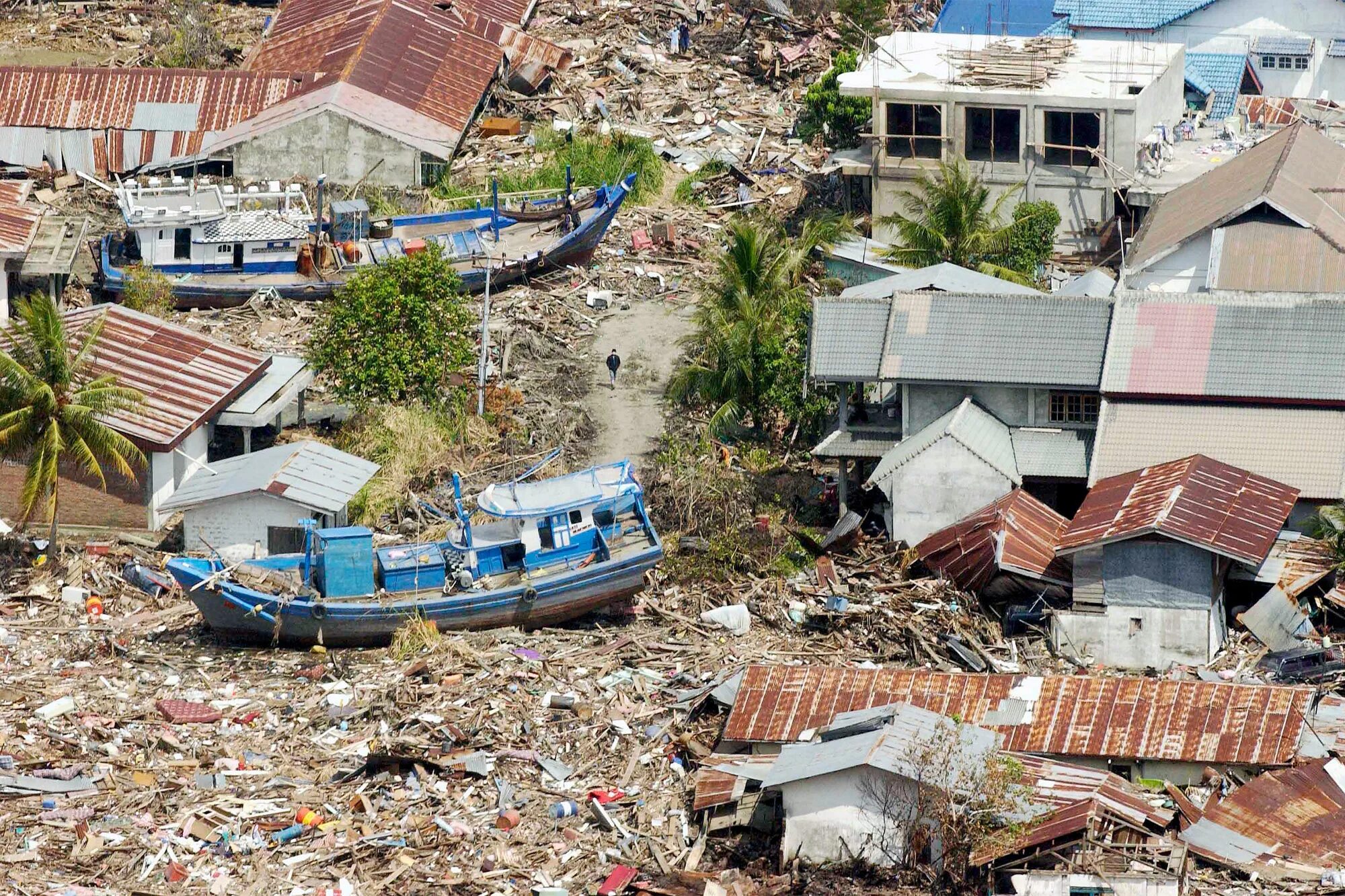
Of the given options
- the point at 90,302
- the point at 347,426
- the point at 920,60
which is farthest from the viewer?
the point at 920,60

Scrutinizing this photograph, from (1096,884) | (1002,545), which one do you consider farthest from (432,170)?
(1096,884)

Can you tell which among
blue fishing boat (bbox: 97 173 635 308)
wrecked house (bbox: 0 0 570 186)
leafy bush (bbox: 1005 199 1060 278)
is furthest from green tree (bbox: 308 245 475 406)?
leafy bush (bbox: 1005 199 1060 278)

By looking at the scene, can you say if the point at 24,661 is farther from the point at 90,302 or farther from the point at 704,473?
the point at 90,302

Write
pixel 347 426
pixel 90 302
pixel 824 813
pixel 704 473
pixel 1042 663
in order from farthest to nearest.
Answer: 1. pixel 90 302
2. pixel 347 426
3. pixel 704 473
4. pixel 1042 663
5. pixel 824 813

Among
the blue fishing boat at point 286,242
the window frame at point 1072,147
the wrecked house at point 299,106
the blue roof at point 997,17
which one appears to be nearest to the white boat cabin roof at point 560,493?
the blue fishing boat at point 286,242

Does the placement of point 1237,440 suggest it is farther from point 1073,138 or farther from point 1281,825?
point 1073,138

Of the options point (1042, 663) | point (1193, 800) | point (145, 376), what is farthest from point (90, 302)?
point (1193, 800)
